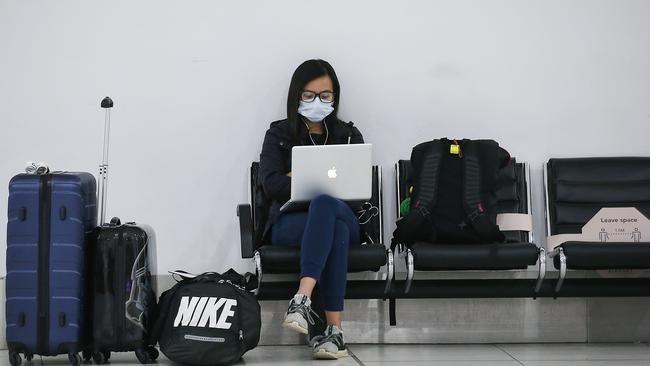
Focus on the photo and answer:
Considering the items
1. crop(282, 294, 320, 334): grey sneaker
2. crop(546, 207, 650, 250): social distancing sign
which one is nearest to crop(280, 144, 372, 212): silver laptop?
crop(282, 294, 320, 334): grey sneaker

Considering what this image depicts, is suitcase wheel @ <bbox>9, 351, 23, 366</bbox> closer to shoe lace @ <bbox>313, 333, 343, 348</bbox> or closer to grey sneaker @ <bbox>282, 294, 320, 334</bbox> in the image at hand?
grey sneaker @ <bbox>282, 294, 320, 334</bbox>

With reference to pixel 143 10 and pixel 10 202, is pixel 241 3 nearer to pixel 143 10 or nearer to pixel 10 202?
pixel 143 10

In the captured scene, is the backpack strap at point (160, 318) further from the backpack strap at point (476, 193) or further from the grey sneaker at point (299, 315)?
the backpack strap at point (476, 193)

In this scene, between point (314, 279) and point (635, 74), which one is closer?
point (314, 279)

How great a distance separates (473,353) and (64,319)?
1.71m

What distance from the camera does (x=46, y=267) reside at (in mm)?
3682

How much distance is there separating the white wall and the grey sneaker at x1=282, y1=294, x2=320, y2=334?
→ 0.98 m

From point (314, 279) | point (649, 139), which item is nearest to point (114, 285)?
point (314, 279)

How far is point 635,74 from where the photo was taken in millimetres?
4730

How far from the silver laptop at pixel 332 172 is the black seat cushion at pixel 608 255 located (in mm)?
917

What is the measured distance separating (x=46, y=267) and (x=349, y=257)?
122 cm

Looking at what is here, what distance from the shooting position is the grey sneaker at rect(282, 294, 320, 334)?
3619 mm

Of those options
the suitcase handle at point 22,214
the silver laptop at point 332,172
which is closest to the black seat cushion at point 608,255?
the silver laptop at point 332,172

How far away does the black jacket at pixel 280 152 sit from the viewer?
4.21 meters
